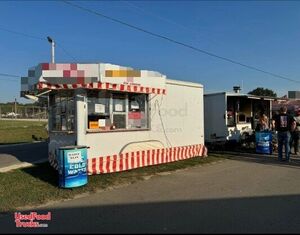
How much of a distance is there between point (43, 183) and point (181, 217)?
4.68 meters

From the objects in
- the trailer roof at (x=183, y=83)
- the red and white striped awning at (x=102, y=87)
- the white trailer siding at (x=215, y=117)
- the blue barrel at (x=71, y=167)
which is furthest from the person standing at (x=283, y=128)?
the blue barrel at (x=71, y=167)

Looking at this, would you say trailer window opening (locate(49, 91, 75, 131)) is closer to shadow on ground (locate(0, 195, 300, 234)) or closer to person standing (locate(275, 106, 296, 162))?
shadow on ground (locate(0, 195, 300, 234))

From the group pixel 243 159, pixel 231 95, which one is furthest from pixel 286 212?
pixel 231 95

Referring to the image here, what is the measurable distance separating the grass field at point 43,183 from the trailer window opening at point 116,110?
1491 mm

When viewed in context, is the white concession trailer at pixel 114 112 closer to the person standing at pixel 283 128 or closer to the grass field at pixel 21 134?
the person standing at pixel 283 128

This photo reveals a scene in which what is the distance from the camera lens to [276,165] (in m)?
13.5

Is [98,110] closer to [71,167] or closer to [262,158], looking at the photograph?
[71,167]

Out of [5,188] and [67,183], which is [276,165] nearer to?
[67,183]

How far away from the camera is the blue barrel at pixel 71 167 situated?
9.48 metres

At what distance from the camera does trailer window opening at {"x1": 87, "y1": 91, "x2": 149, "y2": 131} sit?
38.3ft

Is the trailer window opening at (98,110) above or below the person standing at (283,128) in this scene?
above

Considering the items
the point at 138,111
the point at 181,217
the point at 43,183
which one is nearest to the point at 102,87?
the point at 138,111

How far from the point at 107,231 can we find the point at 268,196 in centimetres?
402

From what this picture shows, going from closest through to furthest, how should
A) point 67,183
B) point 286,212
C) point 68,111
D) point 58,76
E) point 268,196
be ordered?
point 286,212, point 268,196, point 67,183, point 58,76, point 68,111
